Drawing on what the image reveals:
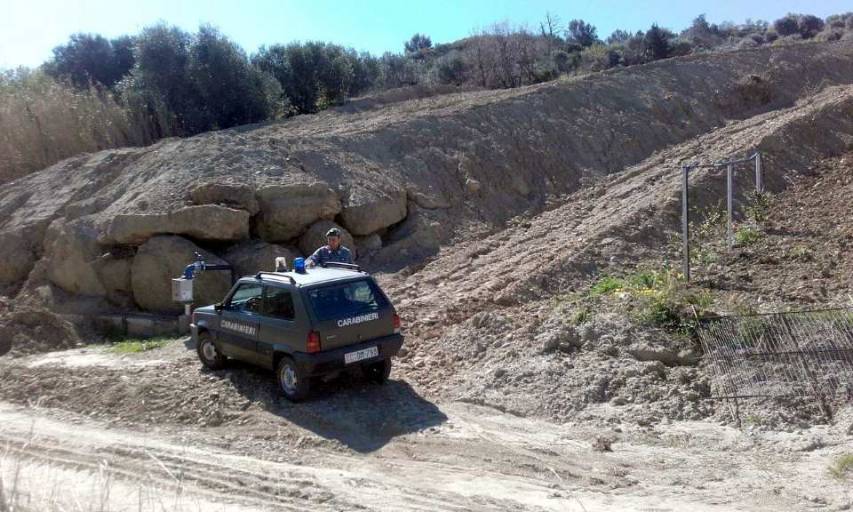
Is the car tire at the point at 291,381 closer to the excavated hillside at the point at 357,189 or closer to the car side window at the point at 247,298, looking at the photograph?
the car side window at the point at 247,298

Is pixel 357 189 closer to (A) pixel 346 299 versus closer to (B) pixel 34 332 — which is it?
(B) pixel 34 332

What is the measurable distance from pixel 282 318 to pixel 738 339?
16.3 feet

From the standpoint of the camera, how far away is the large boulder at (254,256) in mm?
13539

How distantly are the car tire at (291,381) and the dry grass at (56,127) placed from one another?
540 inches

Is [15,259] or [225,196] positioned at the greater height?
[225,196]

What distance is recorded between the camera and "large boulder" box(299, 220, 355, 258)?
14375mm

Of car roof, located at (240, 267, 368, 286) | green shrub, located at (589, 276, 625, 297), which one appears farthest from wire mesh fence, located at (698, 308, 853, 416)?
car roof, located at (240, 267, 368, 286)

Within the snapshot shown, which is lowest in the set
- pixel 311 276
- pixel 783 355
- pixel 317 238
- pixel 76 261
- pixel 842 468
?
pixel 842 468

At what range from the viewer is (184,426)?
8.30 meters

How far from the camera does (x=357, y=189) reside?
15578 millimetres

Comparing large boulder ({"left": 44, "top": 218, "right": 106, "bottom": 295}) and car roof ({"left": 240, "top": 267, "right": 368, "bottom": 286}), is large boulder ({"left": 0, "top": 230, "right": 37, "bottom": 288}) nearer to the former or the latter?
large boulder ({"left": 44, "top": 218, "right": 106, "bottom": 295})

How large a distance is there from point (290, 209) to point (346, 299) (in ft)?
20.3

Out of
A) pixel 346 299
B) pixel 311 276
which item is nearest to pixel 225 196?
pixel 311 276

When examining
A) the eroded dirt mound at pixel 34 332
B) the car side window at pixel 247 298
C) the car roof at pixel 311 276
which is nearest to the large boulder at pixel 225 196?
the eroded dirt mound at pixel 34 332
